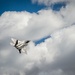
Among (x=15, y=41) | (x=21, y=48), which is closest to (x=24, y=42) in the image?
(x=21, y=48)

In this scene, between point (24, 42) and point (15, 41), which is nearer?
point (24, 42)

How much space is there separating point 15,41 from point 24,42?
37.0 feet

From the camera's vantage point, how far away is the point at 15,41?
103m

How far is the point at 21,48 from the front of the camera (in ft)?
316

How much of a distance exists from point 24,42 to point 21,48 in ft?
16.5

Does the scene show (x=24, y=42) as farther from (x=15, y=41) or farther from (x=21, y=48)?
(x=15, y=41)

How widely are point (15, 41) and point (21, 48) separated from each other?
30.6 feet

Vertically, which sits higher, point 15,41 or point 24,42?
point 15,41

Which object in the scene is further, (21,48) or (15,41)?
(15,41)

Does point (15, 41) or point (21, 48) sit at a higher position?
point (15, 41)
